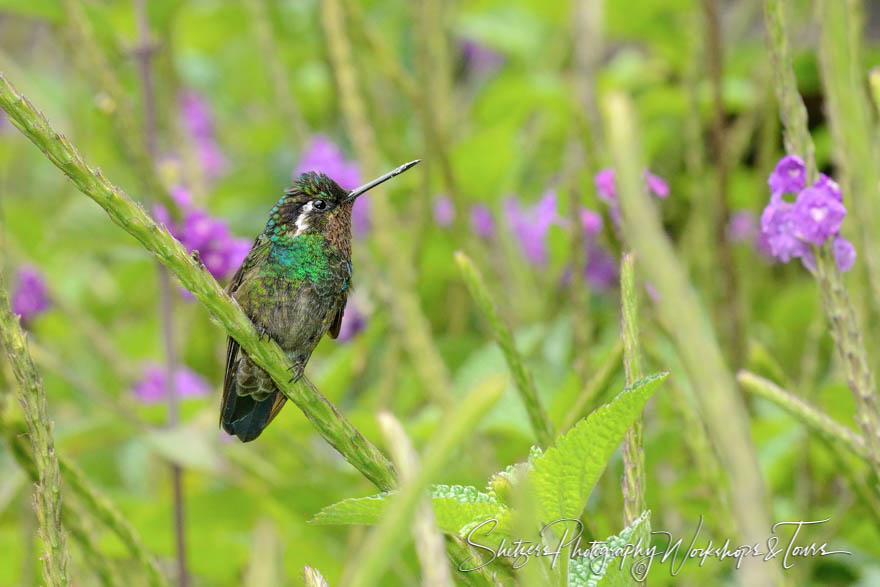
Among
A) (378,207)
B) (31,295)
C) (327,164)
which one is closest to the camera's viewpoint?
(378,207)

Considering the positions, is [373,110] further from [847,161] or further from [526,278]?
[847,161]

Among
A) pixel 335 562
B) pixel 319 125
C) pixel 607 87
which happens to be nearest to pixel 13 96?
pixel 335 562

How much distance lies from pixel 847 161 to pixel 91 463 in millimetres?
1974

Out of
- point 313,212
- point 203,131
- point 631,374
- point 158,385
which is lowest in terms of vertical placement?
point 631,374

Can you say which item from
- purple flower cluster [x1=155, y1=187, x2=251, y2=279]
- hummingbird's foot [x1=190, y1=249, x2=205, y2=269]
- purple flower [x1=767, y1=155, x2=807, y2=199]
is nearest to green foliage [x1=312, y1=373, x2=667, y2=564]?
hummingbird's foot [x1=190, y1=249, x2=205, y2=269]

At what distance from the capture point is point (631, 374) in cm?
82

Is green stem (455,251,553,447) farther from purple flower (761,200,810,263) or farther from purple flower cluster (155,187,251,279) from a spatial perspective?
purple flower cluster (155,187,251,279)

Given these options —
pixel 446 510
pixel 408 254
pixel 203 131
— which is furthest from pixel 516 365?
pixel 203 131

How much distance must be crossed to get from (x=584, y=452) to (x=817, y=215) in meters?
0.38

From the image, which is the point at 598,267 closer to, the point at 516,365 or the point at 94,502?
the point at 516,365

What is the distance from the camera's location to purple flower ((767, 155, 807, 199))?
97 cm

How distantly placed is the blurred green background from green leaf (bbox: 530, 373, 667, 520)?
0.24 m

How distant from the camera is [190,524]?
1.87 meters

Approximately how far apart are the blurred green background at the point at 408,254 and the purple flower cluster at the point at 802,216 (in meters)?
0.26
